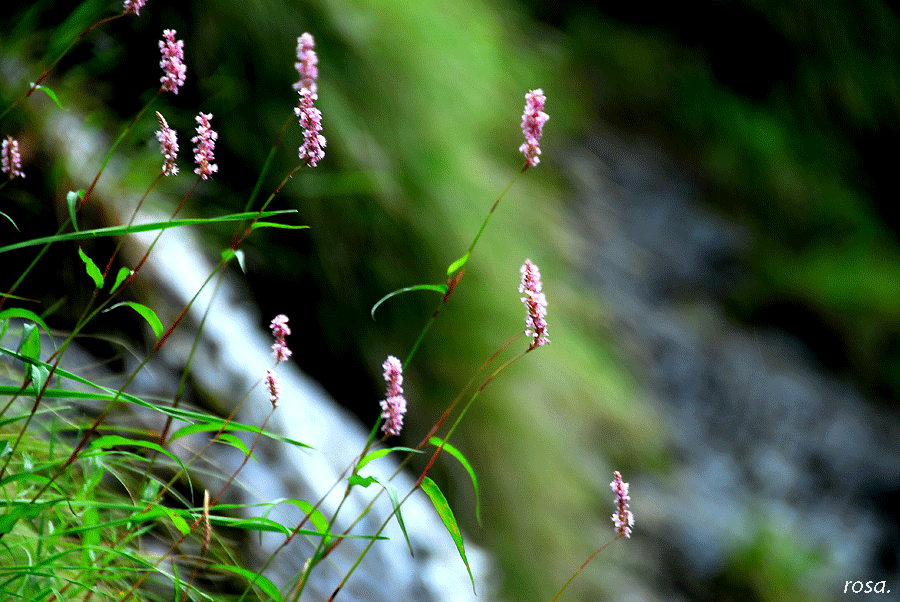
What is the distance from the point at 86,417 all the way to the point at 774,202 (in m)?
3.63

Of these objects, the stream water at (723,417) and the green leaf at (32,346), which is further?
the stream water at (723,417)

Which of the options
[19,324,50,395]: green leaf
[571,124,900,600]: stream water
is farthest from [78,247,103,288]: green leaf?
[571,124,900,600]: stream water

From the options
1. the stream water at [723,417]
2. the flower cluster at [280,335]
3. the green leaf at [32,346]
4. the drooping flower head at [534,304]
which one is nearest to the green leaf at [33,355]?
the green leaf at [32,346]

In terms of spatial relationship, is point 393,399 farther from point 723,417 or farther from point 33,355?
point 723,417

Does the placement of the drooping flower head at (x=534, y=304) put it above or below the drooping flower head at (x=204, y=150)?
above

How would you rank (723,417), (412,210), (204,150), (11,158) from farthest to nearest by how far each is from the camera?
(723,417)
(412,210)
(11,158)
(204,150)

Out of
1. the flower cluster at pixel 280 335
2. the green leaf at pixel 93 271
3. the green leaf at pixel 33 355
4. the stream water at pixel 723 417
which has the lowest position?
the green leaf at pixel 33 355

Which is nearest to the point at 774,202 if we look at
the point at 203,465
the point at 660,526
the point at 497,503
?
the point at 660,526

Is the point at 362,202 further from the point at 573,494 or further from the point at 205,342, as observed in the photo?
the point at 573,494

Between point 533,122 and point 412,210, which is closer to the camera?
point 533,122

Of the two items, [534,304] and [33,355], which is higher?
[534,304]

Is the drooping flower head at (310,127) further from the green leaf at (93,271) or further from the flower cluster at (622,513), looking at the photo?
the flower cluster at (622,513)

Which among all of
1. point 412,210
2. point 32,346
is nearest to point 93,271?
point 32,346

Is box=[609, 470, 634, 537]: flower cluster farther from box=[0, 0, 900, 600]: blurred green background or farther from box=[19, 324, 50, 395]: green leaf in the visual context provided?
box=[0, 0, 900, 600]: blurred green background
